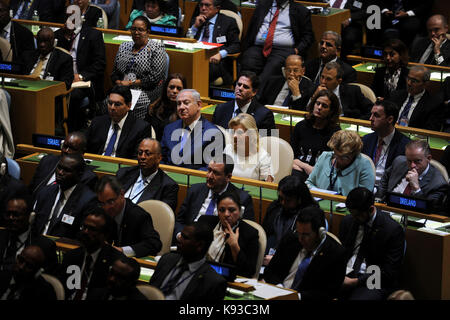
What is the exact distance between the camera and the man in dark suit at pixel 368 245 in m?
5.37

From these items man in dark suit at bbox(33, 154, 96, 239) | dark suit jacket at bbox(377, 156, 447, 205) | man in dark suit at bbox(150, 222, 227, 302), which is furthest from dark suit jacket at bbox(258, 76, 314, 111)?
man in dark suit at bbox(150, 222, 227, 302)

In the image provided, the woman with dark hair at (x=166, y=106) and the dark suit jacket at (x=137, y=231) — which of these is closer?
the dark suit jacket at (x=137, y=231)

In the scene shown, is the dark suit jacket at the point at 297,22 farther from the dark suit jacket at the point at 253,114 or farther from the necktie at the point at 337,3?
the dark suit jacket at the point at 253,114

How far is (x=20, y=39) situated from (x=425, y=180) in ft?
14.6

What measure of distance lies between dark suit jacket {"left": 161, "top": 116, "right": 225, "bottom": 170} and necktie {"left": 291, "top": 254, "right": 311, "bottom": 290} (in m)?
1.74

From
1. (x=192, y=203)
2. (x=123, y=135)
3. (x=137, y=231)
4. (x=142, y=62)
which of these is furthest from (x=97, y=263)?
(x=142, y=62)

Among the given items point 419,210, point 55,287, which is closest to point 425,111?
point 419,210

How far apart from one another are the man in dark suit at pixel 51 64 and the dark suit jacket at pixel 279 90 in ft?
5.68

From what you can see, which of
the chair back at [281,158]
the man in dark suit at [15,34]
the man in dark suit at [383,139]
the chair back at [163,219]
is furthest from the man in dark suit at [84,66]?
the man in dark suit at [383,139]

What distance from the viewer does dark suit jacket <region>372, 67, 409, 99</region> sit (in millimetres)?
8102

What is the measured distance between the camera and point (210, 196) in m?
5.96

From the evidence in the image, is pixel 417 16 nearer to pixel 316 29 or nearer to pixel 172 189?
pixel 316 29

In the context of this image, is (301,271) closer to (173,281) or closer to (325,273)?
(325,273)

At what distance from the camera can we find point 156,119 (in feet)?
25.3
